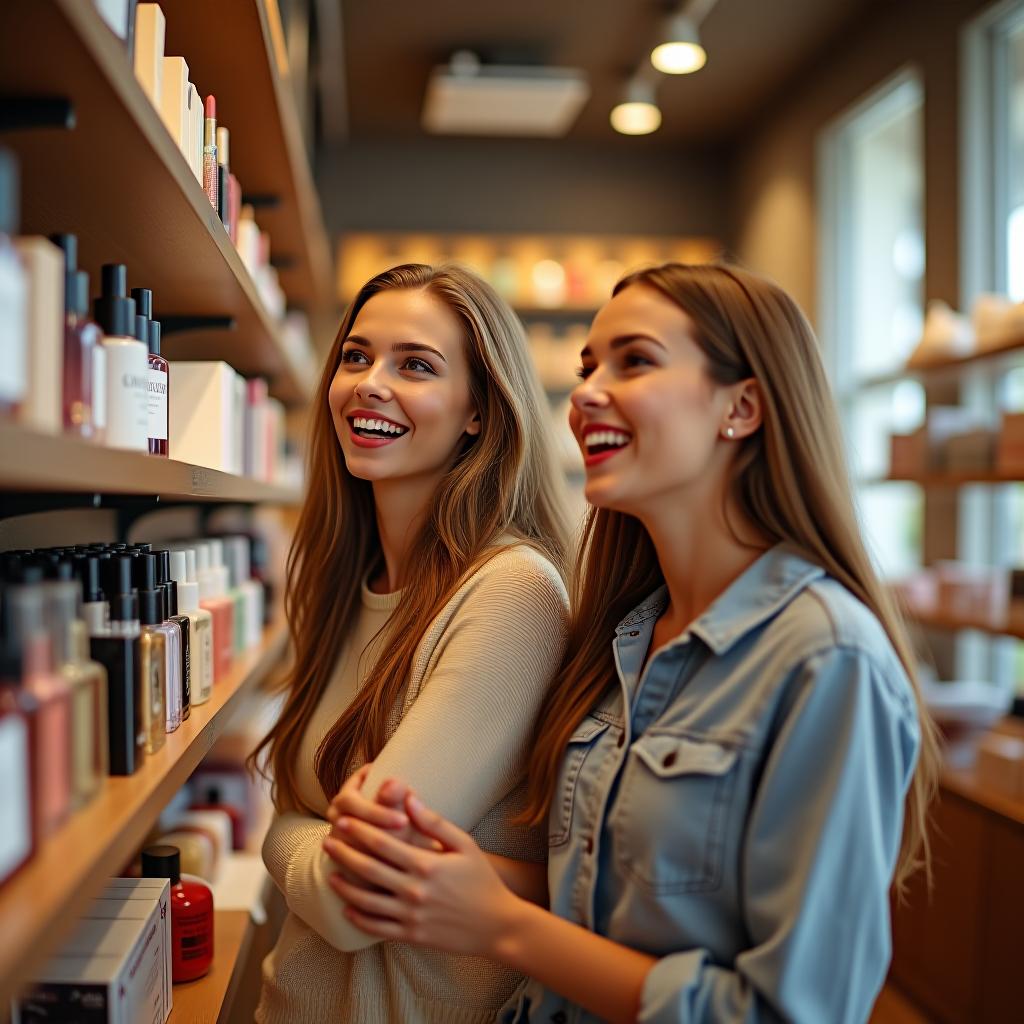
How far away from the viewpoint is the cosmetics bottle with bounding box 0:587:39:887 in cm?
77

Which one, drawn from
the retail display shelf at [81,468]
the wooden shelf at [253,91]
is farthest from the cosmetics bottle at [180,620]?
the wooden shelf at [253,91]

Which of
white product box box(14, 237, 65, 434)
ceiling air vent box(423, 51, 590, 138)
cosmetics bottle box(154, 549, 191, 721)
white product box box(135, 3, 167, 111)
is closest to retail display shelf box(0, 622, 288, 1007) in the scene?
cosmetics bottle box(154, 549, 191, 721)

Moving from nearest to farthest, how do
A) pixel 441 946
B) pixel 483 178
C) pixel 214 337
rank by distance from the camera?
pixel 441 946 → pixel 214 337 → pixel 483 178

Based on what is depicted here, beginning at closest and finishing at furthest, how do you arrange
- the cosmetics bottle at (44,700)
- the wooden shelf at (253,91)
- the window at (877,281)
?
the cosmetics bottle at (44,700) → the wooden shelf at (253,91) → the window at (877,281)

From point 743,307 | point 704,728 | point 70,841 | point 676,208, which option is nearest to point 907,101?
point 676,208

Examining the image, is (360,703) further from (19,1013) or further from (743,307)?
(743,307)

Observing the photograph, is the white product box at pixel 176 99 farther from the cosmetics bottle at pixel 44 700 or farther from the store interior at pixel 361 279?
the cosmetics bottle at pixel 44 700

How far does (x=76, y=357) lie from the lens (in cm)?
94

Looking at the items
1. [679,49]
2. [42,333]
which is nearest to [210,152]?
[42,333]

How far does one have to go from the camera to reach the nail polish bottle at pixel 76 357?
36.5 inches

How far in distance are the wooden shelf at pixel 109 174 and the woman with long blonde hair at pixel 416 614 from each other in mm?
294

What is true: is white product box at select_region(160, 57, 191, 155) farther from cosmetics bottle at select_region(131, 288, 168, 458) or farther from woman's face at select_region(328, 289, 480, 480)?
woman's face at select_region(328, 289, 480, 480)

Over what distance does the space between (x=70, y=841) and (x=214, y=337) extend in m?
1.43

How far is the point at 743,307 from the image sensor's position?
1.26 metres
